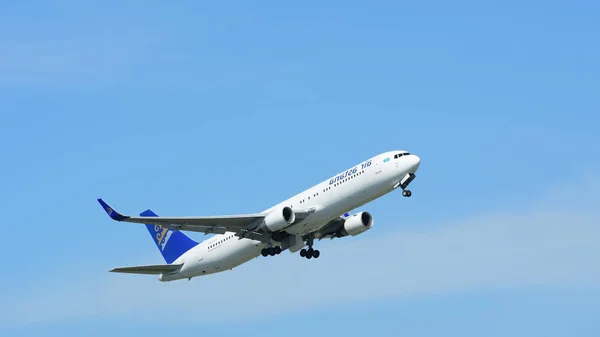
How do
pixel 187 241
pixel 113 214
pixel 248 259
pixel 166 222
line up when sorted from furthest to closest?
pixel 187 241 → pixel 248 259 → pixel 166 222 → pixel 113 214

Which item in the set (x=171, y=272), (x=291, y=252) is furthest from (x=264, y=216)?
(x=171, y=272)

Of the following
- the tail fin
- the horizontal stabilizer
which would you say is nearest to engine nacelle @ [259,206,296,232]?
the horizontal stabilizer

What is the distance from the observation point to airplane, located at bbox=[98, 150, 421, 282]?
63.6 meters

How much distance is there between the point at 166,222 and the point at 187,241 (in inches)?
366

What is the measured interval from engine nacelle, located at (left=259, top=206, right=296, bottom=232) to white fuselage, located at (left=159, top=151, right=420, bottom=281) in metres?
0.80

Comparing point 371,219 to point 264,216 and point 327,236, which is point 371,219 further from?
point 264,216

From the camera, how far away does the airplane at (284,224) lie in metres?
63.6

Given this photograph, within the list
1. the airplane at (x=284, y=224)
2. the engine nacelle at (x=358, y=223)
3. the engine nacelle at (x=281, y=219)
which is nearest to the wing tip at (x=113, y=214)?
the airplane at (x=284, y=224)

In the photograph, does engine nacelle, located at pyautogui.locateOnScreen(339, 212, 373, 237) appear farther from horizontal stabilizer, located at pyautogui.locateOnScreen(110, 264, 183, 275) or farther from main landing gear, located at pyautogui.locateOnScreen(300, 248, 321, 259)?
horizontal stabilizer, located at pyautogui.locateOnScreen(110, 264, 183, 275)

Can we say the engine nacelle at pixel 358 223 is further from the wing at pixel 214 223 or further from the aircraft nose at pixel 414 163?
the aircraft nose at pixel 414 163

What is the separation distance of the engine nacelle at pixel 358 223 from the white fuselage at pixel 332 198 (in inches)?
123

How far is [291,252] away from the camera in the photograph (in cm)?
7050

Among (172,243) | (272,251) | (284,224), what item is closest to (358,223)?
(272,251)

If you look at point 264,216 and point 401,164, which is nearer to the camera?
point 401,164
